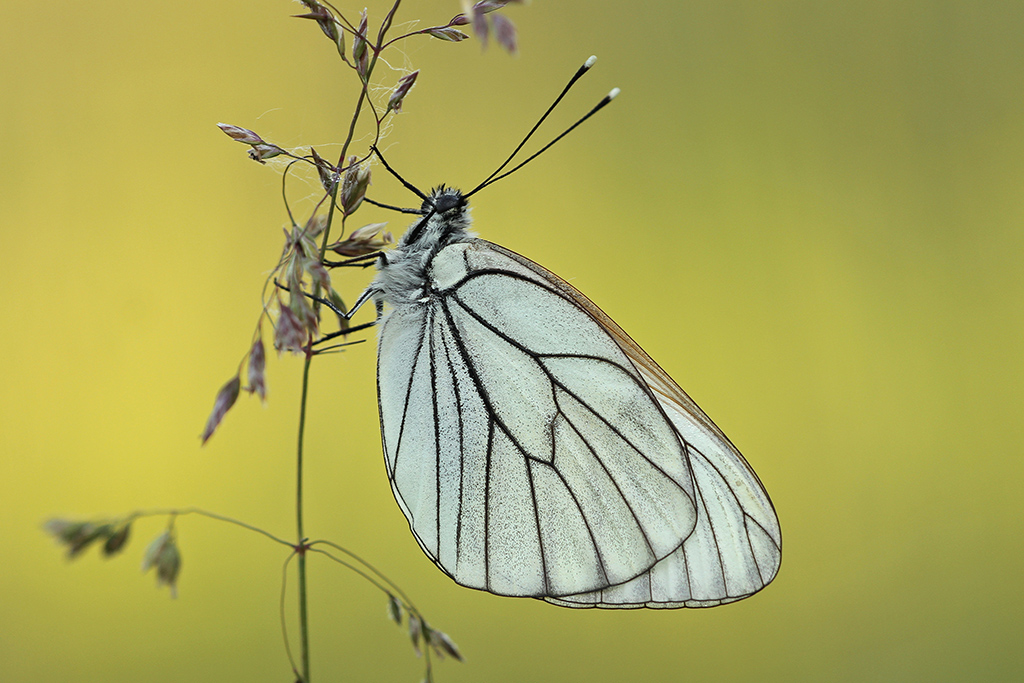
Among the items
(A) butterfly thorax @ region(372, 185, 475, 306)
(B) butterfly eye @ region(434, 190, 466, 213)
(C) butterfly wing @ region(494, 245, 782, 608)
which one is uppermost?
(B) butterfly eye @ region(434, 190, 466, 213)

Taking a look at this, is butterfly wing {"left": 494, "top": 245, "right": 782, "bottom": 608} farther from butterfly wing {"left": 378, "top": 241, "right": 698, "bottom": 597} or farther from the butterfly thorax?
the butterfly thorax

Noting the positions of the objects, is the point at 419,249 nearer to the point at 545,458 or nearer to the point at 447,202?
the point at 447,202

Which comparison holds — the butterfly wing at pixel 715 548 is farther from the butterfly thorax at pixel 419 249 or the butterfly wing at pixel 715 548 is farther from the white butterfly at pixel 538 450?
the butterfly thorax at pixel 419 249

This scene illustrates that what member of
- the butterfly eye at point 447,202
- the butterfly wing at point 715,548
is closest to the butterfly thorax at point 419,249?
the butterfly eye at point 447,202

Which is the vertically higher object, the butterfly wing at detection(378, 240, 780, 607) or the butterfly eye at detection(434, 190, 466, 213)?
the butterfly eye at detection(434, 190, 466, 213)

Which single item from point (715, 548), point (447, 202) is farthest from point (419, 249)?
point (715, 548)

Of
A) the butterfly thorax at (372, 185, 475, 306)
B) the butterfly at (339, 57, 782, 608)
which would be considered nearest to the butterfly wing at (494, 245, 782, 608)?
the butterfly at (339, 57, 782, 608)

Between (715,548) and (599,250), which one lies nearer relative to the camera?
(715,548)
